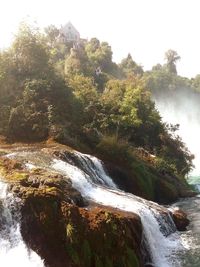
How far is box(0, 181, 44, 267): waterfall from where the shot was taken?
517 inches

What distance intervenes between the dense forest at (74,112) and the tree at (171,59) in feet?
242

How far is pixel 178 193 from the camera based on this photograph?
1176 inches

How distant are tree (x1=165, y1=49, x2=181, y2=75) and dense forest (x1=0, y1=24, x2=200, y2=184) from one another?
73.8 meters

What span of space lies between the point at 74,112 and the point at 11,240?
18783 mm

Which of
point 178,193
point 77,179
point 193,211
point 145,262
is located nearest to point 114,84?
point 178,193

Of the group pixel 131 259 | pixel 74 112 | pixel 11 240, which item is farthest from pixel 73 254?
pixel 74 112

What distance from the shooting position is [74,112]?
31.9 metres

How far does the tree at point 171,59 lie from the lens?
118m

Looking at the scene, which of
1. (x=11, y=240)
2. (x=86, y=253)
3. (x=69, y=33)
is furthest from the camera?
(x=69, y=33)

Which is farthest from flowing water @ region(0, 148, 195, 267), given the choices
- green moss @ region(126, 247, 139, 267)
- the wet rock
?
green moss @ region(126, 247, 139, 267)

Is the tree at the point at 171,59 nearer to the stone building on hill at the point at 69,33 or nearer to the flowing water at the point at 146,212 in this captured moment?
the stone building on hill at the point at 69,33

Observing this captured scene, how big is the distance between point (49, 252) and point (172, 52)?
360 feet

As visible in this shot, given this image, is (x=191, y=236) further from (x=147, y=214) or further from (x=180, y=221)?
(x=147, y=214)

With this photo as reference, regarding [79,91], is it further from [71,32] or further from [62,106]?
[71,32]
